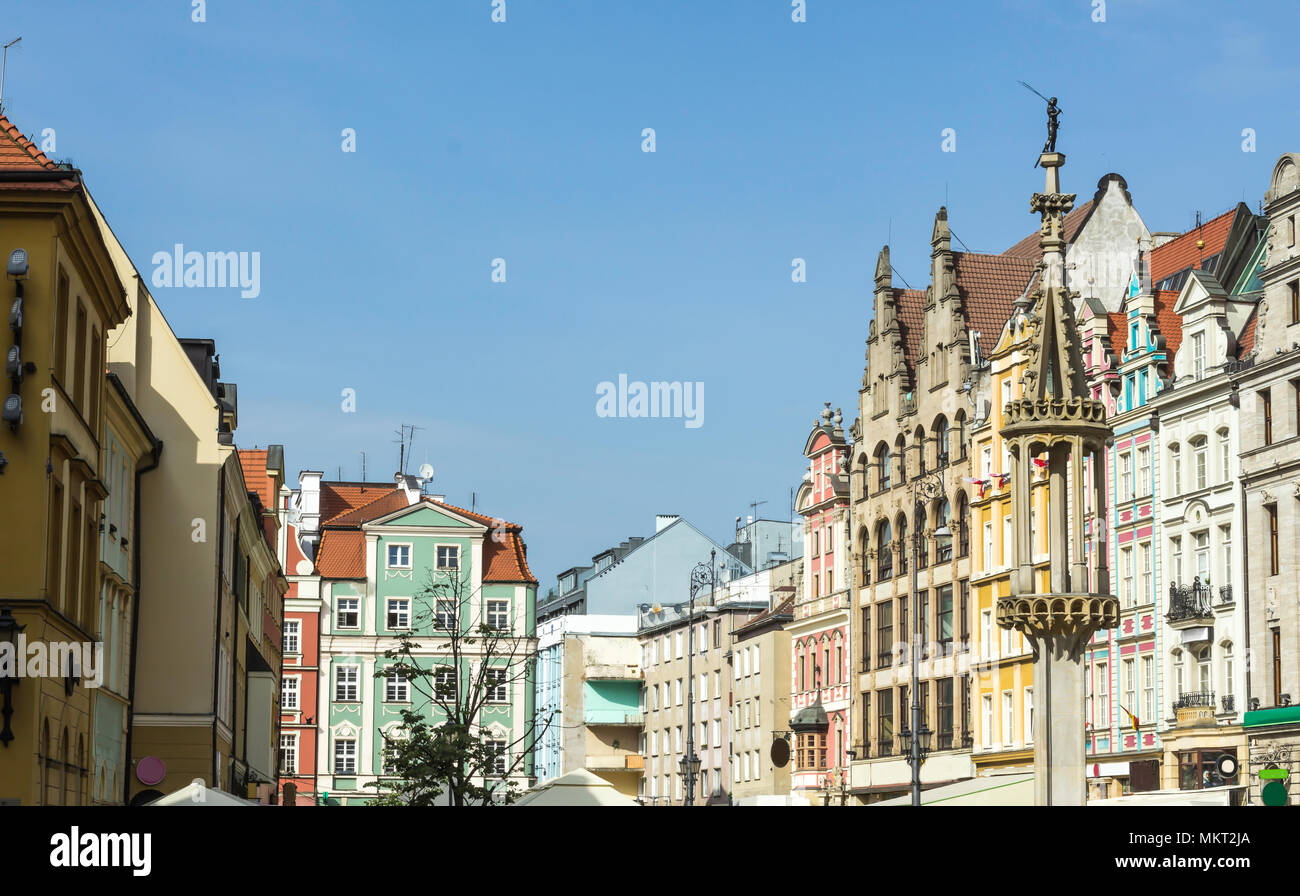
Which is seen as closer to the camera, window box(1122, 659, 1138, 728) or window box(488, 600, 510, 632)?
window box(1122, 659, 1138, 728)

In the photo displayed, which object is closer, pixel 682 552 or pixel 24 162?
pixel 24 162

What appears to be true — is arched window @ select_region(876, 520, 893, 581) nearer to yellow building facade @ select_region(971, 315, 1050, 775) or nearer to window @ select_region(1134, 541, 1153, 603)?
yellow building facade @ select_region(971, 315, 1050, 775)

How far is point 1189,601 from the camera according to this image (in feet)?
183

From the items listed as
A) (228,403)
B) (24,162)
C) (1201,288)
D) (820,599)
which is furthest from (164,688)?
(820,599)

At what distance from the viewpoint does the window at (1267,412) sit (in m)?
53.7

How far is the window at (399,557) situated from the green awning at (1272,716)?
58.4m

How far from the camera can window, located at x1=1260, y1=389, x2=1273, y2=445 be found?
53.7m

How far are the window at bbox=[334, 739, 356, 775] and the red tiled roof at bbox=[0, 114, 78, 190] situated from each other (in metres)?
72.0

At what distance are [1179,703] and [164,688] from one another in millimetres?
28664

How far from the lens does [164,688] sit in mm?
44312

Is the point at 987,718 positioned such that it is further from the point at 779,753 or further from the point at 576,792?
the point at 576,792

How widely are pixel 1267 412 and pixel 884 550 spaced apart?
24.5 meters

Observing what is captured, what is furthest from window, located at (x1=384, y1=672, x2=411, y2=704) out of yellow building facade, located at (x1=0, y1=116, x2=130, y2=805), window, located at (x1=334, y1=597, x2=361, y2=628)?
yellow building facade, located at (x1=0, y1=116, x2=130, y2=805)
